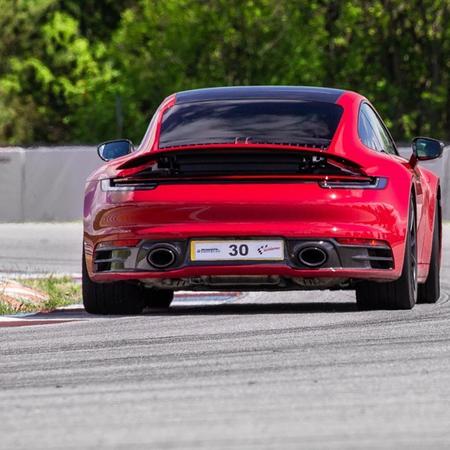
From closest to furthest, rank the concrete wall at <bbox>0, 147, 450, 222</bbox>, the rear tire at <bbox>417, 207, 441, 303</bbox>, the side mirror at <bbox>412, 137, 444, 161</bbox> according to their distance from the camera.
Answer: the side mirror at <bbox>412, 137, 444, 161</bbox>, the rear tire at <bbox>417, 207, 441, 303</bbox>, the concrete wall at <bbox>0, 147, 450, 222</bbox>

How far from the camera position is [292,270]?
9.72m

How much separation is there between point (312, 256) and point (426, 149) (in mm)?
1724

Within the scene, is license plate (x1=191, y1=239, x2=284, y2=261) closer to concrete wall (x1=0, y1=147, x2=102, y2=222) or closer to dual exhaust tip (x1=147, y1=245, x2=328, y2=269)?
dual exhaust tip (x1=147, y1=245, x2=328, y2=269)

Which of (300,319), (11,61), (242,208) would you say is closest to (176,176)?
(242,208)

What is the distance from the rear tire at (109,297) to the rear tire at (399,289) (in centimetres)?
140

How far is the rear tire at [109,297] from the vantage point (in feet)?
34.3

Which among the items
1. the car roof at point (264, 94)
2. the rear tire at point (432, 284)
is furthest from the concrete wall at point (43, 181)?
the car roof at point (264, 94)

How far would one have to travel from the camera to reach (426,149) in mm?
11117

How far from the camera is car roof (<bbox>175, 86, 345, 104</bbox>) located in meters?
10.7

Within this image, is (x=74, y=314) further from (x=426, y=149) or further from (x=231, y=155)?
(x=426, y=149)

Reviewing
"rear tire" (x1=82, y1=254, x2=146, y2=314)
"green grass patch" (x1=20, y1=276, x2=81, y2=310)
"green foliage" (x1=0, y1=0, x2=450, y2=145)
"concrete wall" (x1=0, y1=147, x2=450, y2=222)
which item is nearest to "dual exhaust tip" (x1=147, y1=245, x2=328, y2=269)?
"rear tire" (x1=82, y1=254, x2=146, y2=314)

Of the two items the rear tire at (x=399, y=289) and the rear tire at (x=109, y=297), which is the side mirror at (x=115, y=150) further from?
the rear tire at (x=399, y=289)

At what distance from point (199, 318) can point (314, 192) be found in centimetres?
107

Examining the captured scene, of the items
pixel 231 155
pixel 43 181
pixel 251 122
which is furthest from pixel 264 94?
pixel 43 181
